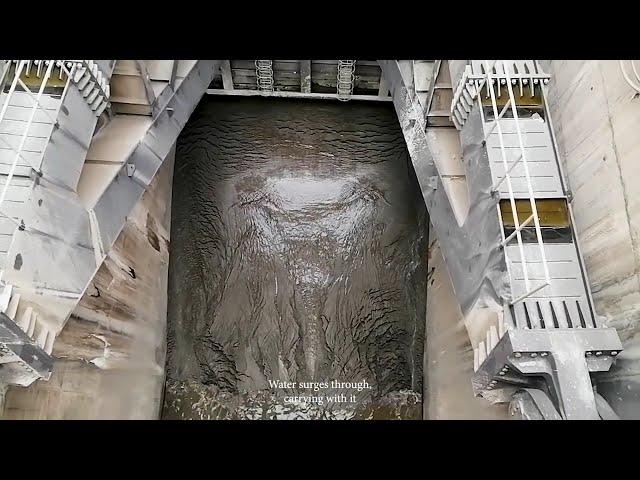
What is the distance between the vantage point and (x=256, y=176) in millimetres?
7160

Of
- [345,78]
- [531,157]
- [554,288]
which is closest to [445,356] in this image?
[554,288]

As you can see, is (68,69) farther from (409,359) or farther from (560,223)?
(409,359)

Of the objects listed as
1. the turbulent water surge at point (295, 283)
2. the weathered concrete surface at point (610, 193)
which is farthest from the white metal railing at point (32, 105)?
the weathered concrete surface at point (610, 193)

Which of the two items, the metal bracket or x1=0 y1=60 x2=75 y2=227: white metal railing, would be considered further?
x1=0 y1=60 x2=75 y2=227: white metal railing

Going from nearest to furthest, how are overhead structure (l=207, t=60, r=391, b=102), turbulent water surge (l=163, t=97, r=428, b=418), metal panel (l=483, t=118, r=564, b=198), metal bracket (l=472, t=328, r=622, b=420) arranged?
metal bracket (l=472, t=328, r=622, b=420) < metal panel (l=483, t=118, r=564, b=198) < turbulent water surge (l=163, t=97, r=428, b=418) < overhead structure (l=207, t=60, r=391, b=102)

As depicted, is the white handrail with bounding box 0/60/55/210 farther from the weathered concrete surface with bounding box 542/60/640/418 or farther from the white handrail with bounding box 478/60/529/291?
the weathered concrete surface with bounding box 542/60/640/418

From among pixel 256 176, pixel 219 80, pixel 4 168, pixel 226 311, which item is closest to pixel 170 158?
pixel 256 176

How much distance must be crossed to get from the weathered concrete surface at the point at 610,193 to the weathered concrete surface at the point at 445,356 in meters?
1.25

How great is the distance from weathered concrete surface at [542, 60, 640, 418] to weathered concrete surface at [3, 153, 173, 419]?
13.8ft

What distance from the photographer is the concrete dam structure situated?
10.9 ft

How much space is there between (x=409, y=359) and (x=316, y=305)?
52.1 inches

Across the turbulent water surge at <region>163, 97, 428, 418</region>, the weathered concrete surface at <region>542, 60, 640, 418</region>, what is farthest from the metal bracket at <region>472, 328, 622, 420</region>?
the turbulent water surge at <region>163, 97, 428, 418</region>

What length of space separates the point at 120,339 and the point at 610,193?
4.74 metres

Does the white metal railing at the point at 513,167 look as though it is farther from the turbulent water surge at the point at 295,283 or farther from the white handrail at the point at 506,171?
the turbulent water surge at the point at 295,283
